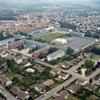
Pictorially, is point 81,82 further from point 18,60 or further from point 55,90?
point 18,60

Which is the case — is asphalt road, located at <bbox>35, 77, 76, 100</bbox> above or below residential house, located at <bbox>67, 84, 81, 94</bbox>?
below

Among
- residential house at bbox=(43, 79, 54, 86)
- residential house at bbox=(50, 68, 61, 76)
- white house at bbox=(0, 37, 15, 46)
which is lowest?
residential house at bbox=(43, 79, 54, 86)

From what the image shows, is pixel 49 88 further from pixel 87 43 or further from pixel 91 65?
pixel 87 43

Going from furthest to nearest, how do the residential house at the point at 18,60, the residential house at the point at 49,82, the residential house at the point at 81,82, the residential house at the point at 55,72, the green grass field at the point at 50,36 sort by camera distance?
the green grass field at the point at 50,36 < the residential house at the point at 18,60 < the residential house at the point at 55,72 < the residential house at the point at 49,82 < the residential house at the point at 81,82

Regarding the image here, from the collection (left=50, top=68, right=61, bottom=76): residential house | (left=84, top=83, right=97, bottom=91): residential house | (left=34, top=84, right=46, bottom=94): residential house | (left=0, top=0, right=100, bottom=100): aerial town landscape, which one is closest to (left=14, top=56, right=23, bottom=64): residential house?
(left=0, top=0, right=100, bottom=100): aerial town landscape

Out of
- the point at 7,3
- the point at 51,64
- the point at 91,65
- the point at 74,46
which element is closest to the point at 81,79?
the point at 91,65

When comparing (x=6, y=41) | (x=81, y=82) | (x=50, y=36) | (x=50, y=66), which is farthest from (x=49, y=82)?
(x=50, y=36)

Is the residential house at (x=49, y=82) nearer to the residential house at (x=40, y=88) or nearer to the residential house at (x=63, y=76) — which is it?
the residential house at (x=40, y=88)

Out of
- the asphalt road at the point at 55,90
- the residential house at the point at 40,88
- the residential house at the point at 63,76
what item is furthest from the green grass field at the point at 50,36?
the residential house at the point at 40,88

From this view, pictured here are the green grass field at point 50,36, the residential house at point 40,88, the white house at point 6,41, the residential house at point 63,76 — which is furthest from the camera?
the green grass field at point 50,36

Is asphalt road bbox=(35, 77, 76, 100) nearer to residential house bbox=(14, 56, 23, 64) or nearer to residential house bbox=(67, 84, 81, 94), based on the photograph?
residential house bbox=(67, 84, 81, 94)

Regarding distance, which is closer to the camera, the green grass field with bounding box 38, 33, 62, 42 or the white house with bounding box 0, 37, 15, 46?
the white house with bounding box 0, 37, 15, 46
